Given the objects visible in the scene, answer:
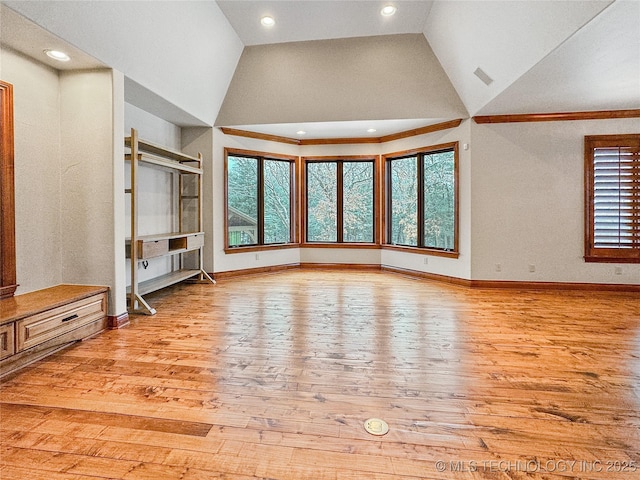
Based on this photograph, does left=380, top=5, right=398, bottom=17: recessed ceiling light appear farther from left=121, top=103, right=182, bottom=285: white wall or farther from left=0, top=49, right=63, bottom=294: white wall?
left=0, top=49, right=63, bottom=294: white wall

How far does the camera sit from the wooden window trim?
9.13 feet

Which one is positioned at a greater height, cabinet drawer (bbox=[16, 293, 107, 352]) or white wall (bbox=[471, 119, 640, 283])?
white wall (bbox=[471, 119, 640, 283])

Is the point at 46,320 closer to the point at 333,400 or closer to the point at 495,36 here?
the point at 333,400

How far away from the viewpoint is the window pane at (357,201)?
6.80 m

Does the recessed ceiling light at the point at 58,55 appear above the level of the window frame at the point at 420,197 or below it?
above

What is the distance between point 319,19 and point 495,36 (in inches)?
82.6

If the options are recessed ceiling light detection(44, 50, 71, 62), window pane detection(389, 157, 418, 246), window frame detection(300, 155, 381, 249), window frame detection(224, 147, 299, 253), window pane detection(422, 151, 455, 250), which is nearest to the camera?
recessed ceiling light detection(44, 50, 71, 62)

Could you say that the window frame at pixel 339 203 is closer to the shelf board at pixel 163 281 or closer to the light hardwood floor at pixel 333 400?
the shelf board at pixel 163 281

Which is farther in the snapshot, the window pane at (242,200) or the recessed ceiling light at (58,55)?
the window pane at (242,200)

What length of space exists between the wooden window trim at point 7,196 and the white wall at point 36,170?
71 mm

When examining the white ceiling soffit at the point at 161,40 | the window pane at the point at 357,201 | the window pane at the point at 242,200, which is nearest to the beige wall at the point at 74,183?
the white ceiling soffit at the point at 161,40

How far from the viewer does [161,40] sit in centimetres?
347

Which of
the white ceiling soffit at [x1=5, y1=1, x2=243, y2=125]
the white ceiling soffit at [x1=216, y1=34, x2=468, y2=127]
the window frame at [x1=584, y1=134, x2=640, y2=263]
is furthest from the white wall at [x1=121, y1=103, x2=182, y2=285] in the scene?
the window frame at [x1=584, y1=134, x2=640, y2=263]

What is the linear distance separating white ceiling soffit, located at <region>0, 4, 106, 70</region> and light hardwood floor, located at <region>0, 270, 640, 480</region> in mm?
2518
